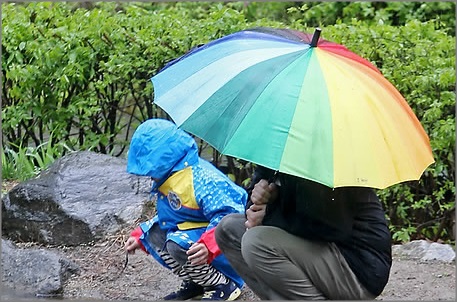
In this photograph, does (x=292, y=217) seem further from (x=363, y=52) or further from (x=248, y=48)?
(x=363, y=52)

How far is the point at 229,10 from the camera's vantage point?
6391 mm

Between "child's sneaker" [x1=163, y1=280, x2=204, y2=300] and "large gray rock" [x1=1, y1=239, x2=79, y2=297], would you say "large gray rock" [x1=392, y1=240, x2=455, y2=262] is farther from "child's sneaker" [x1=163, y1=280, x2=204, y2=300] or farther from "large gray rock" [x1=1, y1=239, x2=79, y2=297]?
Result: "large gray rock" [x1=1, y1=239, x2=79, y2=297]

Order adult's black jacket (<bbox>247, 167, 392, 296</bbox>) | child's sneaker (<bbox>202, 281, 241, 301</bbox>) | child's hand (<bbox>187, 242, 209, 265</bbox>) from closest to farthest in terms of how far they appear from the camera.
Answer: adult's black jacket (<bbox>247, 167, 392, 296</bbox>) < child's hand (<bbox>187, 242, 209, 265</bbox>) < child's sneaker (<bbox>202, 281, 241, 301</bbox>)

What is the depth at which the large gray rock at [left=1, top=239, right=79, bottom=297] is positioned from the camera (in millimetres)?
4793

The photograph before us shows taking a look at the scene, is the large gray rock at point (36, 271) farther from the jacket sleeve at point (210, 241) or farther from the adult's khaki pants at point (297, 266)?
the adult's khaki pants at point (297, 266)

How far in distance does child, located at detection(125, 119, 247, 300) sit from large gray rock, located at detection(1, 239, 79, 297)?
0.70m

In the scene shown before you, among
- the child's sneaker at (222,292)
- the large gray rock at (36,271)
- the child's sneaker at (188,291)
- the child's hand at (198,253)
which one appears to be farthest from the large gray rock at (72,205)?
the child's hand at (198,253)

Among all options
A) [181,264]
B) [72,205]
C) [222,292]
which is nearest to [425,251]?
[222,292]

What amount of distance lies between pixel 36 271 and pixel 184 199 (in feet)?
3.59

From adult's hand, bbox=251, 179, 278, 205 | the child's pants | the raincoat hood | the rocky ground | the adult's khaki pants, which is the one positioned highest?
adult's hand, bbox=251, 179, 278, 205

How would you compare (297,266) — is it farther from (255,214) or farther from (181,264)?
(181,264)

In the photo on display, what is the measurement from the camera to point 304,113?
3.33m

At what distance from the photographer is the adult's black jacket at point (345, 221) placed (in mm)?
3494

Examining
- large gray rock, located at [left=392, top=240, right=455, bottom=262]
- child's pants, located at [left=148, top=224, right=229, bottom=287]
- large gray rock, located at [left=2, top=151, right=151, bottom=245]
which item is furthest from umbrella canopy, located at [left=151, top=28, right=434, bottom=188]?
large gray rock, located at [left=392, top=240, right=455, bottom=262]
